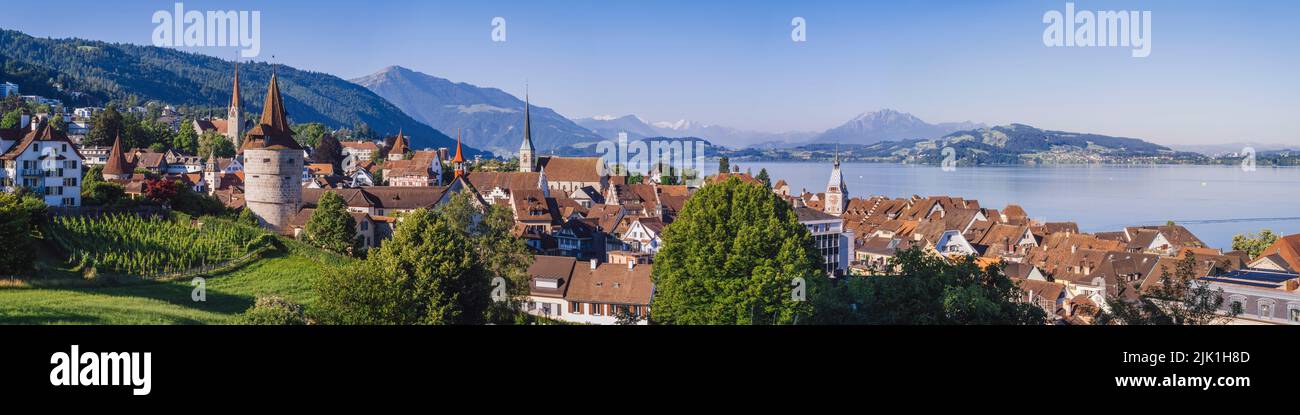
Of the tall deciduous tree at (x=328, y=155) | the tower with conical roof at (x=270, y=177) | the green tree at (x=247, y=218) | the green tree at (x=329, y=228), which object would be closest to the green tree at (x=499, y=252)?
the green tree at (x=329, y=228)

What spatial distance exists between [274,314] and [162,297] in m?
7.80

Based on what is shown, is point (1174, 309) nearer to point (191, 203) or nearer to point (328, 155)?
point (191, 203)

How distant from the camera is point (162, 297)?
2320 centimetres

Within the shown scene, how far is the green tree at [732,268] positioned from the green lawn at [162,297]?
8423 mm

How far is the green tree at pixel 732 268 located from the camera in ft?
72.4

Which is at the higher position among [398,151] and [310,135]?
[310,135]

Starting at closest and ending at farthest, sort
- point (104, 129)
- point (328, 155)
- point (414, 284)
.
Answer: point (414, 284) → point (104, 129) → point (328, 155)

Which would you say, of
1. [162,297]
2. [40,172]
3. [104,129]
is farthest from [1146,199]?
[162,297]

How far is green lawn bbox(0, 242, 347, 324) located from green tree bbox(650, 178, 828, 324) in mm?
8423

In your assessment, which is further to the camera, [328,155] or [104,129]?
[328,155]

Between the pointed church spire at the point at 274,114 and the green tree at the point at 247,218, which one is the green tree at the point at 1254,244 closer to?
the green tree at the point at 247,218
